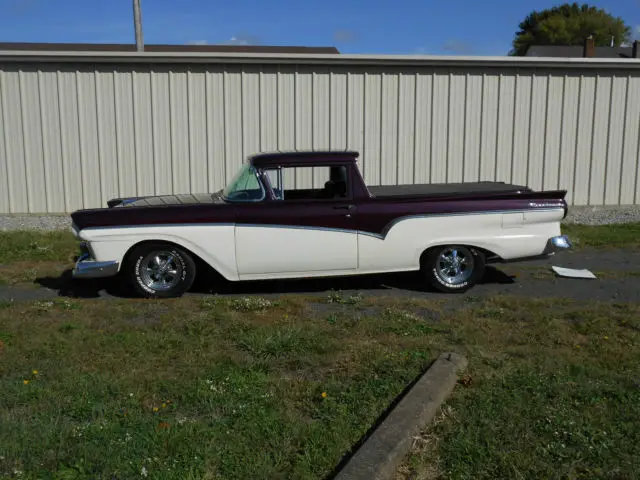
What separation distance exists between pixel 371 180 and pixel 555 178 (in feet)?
11.0

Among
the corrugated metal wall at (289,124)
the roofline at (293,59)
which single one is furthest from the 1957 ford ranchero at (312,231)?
the roofline at (293,59)

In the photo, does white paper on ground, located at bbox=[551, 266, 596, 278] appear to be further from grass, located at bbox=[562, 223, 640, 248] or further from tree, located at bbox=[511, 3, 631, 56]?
tree, located at bbox=[511, 3, 631, 56]

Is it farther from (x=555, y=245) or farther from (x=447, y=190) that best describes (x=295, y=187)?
(x=555, y=245)

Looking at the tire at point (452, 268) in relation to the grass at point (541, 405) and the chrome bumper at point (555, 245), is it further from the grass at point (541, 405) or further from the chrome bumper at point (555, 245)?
the grass at point (541, 405)

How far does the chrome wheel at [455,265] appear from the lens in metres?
7.50

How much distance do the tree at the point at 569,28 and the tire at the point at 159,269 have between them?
227ft

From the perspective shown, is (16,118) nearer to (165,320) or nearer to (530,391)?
(165,320)

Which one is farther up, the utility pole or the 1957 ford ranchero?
the utility pole

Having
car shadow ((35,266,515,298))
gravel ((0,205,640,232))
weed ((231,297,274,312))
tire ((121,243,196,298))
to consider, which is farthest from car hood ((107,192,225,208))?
gravel ((0,205,640,232))

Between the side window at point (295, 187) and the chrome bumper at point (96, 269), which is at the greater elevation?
the side window at point (295, 187)

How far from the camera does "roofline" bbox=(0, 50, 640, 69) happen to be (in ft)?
36.1

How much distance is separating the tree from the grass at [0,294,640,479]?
69.6 m

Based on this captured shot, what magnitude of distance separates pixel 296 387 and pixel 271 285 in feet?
11.3

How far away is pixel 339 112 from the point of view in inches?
454
